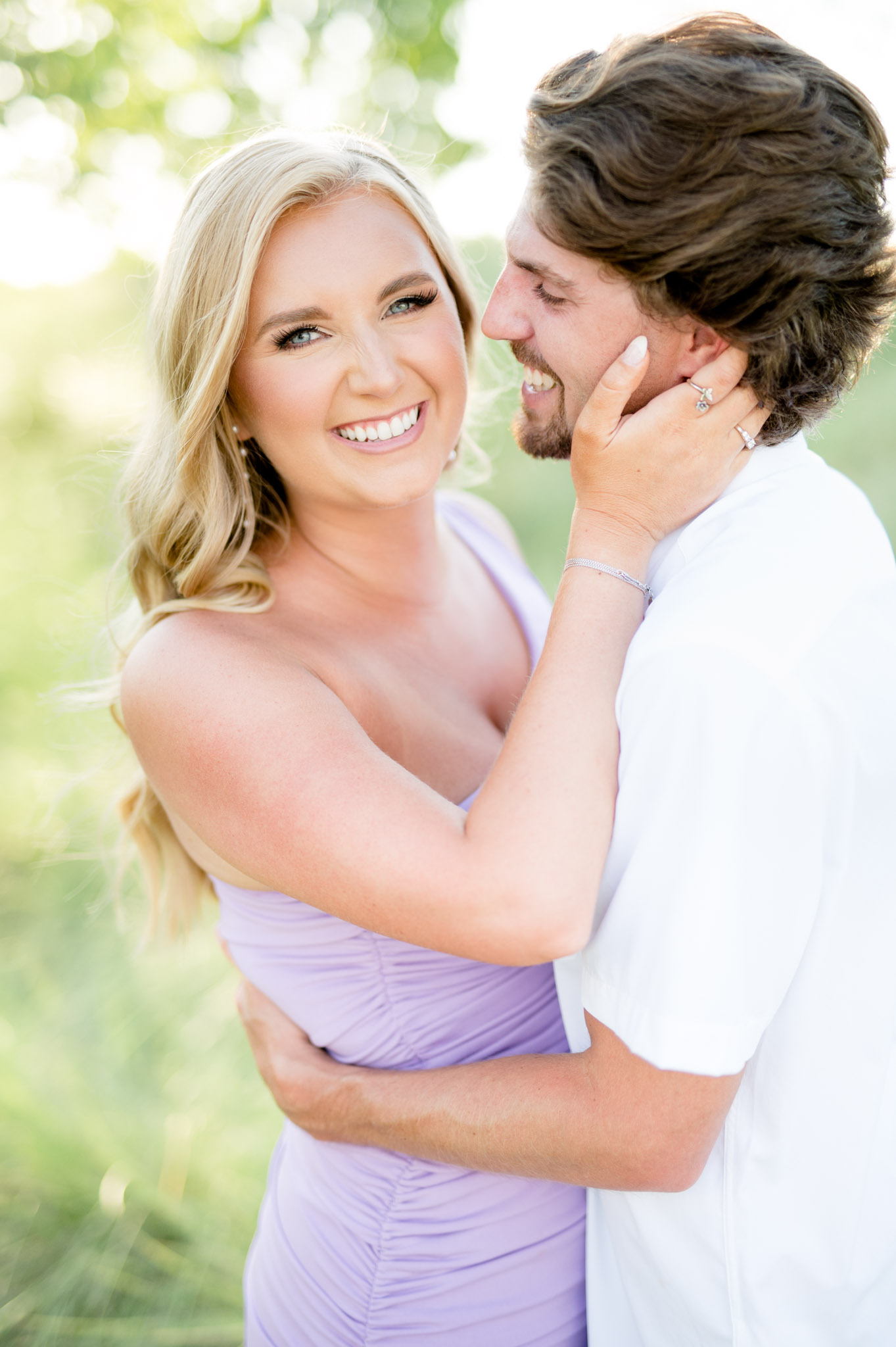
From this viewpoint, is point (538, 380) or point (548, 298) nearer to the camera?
point (548, 298)

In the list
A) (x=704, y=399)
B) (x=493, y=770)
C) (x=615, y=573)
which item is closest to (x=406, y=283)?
(x=704, y=399)

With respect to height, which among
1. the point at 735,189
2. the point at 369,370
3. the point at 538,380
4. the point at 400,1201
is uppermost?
the point at 735,189

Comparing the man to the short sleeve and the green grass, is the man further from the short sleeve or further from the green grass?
the green grass

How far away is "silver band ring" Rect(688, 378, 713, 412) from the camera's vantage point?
1631 mm

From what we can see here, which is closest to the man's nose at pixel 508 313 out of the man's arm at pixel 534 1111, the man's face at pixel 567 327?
the man's face at pixel 567 327

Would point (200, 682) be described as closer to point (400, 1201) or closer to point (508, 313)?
point (508, 313)

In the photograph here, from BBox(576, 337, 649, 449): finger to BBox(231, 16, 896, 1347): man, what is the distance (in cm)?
5

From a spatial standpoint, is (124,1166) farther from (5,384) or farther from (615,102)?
(5,384)

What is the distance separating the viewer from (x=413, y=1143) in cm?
179

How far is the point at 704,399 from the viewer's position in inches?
64.3

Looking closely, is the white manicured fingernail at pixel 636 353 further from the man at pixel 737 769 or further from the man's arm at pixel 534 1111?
the man's arm at pixel 534 1111

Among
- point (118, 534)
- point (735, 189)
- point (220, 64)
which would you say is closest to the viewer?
point (735, 189)

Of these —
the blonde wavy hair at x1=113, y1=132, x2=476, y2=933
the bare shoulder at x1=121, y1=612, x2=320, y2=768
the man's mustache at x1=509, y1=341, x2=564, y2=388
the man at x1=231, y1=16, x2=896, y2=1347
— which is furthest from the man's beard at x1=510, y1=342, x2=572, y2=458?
the bare shoulder at x1=121, y1=612, x2=320, y2=768

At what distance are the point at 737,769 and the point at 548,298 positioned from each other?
947mm
